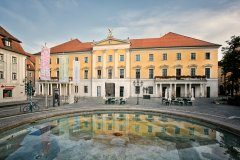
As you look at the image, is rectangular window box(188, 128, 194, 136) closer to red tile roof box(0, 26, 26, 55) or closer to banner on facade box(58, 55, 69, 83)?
banner on facade box(58, 55, 69, 83)

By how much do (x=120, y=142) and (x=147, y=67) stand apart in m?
27.6

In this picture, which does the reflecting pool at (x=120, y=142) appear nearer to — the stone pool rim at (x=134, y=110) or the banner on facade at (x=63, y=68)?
the stone pool rim at (x=134, y=110)

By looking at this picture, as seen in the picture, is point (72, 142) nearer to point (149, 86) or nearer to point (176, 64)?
point (149, 86)

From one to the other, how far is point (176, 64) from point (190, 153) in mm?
28771

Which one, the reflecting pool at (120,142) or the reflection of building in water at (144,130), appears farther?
the reflection of building in water at (144,130)

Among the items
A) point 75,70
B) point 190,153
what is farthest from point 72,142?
point 75,70

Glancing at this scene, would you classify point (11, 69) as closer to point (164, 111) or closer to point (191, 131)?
point (164, 111)

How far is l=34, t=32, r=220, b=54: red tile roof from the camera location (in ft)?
106

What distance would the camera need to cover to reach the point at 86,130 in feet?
34.5

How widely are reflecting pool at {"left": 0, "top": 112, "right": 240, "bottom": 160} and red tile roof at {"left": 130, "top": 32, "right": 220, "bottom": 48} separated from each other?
83.1 feet

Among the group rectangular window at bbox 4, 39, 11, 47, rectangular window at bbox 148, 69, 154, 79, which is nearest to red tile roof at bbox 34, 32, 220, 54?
rectangular window at bbox 148, 69, 154, 79

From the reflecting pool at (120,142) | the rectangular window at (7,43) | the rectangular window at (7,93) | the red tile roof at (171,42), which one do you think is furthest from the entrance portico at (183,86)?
A: the rectangular window at (7,43)

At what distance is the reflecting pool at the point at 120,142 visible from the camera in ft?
21.7

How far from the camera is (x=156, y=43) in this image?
114ft
